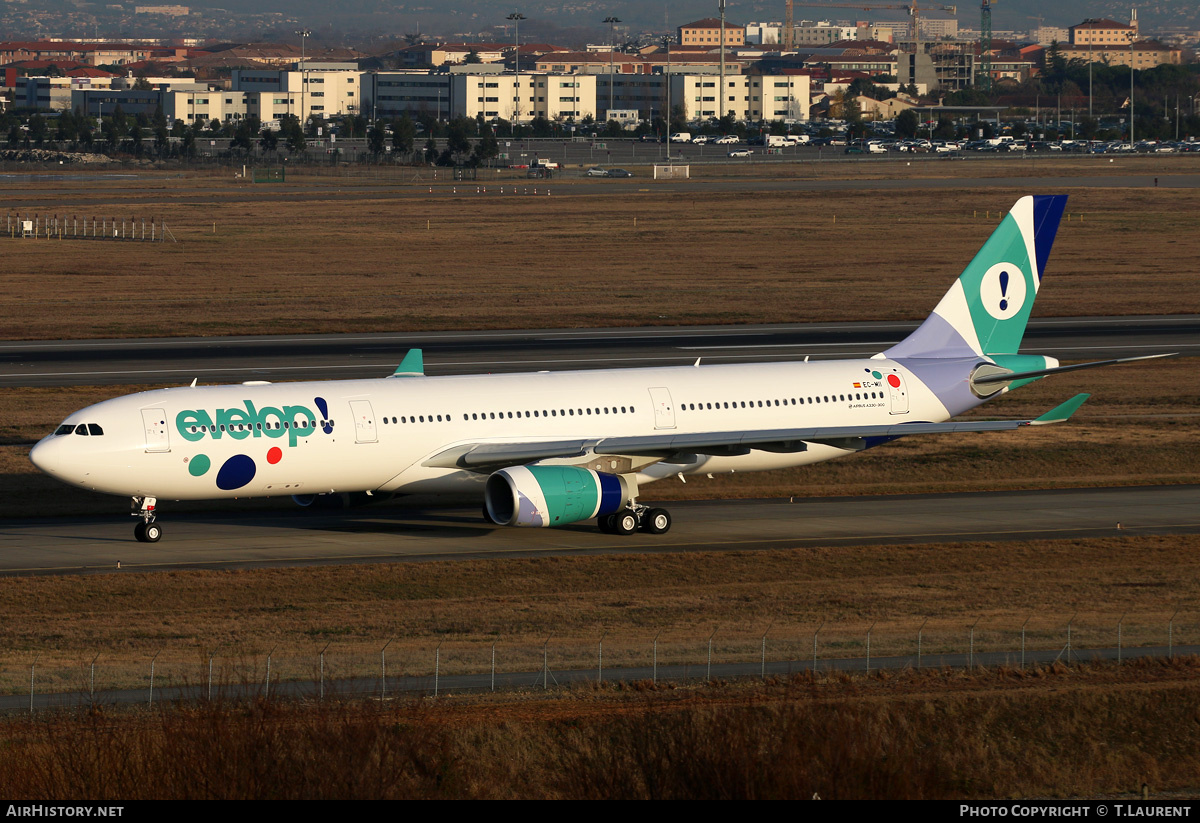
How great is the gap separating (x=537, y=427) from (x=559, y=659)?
14684mm

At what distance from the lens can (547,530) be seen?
165 ft

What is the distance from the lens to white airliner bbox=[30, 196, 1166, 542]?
45.3 m

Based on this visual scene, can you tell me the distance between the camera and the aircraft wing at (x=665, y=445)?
47594 millimetres

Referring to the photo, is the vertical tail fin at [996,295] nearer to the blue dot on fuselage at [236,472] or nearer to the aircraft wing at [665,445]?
the aircraft wing at [665,445]

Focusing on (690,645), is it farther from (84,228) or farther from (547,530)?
(84,228)

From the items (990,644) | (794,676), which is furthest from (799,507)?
(794,676)

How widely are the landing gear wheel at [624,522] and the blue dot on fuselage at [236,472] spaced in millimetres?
10951

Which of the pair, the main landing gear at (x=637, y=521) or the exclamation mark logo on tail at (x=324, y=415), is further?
the main landing gear at (x=637, y=521)

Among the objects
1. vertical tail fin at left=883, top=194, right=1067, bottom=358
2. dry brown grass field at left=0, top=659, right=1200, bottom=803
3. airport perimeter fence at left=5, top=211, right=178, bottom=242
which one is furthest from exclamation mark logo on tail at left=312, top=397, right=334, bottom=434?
airport perimeter fence at left=5, top=211, right=178, bottom=242

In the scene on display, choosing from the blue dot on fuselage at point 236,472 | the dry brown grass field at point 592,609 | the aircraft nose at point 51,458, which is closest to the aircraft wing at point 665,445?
the dry brown grass field at point 592,609

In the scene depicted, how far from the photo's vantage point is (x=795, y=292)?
351 feet

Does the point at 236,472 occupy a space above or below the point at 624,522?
above

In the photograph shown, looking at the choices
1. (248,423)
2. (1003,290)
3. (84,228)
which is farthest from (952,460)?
(84,228)

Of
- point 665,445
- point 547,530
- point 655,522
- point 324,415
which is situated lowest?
point 547,530
